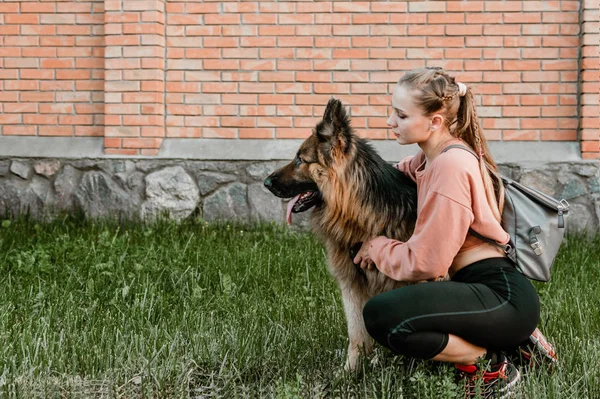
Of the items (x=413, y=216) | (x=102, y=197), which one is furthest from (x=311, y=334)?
(x=102, y=197)

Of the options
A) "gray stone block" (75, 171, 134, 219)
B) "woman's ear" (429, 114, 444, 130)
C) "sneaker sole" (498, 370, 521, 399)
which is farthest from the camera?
"gray stone block" (75, 171, 134, 219)

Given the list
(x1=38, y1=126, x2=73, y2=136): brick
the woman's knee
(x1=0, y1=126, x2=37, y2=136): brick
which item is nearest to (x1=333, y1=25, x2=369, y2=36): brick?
(x1=38, y1=126, x2=73, y2=136): brick

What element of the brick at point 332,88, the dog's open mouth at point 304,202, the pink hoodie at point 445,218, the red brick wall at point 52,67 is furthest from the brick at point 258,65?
the pink hoodie at point 445,218

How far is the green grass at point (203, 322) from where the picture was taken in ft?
10.9

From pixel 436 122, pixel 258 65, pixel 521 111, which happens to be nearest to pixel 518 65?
pixel 521 111

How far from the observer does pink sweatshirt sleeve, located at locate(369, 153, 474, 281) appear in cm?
302

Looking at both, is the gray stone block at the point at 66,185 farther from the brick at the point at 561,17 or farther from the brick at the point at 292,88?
the brick at the point at 561,17

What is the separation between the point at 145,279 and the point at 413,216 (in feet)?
7.58

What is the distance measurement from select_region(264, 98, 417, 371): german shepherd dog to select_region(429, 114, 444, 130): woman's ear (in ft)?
1.40

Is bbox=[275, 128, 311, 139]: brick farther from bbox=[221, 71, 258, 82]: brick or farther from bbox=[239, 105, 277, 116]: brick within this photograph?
bbox=[221, 71, 258, 82]: brick

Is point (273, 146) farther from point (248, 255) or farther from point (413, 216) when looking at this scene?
point (413, 216)

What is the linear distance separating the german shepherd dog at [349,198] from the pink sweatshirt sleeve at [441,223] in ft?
1.39

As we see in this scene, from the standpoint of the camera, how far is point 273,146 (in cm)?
762

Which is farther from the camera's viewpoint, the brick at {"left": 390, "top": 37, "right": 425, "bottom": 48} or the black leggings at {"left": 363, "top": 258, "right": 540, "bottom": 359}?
the brick at {"left": 390, "top": 37, "right": 425, "bottom": 48}
